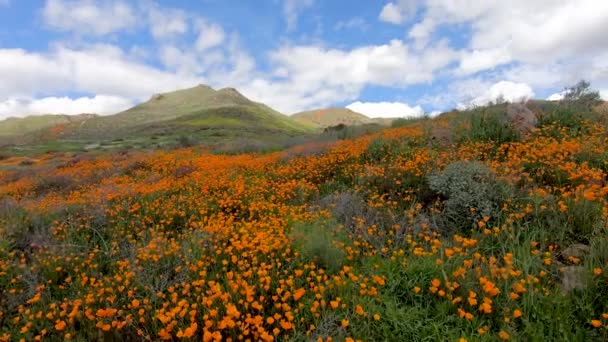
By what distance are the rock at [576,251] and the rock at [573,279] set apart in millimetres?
445

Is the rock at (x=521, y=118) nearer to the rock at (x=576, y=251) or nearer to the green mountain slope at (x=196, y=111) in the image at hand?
the rock at (x=576, y=251)

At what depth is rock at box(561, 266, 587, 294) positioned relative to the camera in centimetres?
269

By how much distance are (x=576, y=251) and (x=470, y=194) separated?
141cm

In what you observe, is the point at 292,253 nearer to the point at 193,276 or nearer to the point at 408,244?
the point at 193,276

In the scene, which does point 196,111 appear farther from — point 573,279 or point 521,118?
point 573,279

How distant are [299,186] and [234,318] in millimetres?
4009

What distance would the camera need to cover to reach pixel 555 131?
7.28m

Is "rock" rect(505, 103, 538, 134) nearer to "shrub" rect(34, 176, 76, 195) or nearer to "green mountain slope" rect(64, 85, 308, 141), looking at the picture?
"shrub" rect(34, 176, 76, 195)

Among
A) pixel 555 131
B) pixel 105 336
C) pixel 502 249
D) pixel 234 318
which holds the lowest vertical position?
pixel 105 336

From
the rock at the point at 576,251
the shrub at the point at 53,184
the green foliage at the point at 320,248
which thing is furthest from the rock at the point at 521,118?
the shrub at the point at 53,184

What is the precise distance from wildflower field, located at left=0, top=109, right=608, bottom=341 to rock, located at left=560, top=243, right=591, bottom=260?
3 cm

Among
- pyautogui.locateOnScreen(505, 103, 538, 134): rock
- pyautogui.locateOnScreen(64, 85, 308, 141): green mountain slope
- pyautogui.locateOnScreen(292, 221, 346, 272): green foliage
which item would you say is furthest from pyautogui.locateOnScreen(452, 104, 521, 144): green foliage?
pyautogui.locateOnScreen(64, 85, 308, 141): green mountain slope

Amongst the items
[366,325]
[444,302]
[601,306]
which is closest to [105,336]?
[366,325]

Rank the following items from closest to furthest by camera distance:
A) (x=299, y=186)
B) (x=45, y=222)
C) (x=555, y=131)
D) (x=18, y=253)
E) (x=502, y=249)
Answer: (x=502, y=249) < (x=18, y=253) < (x=45, y=222) < (x=299, y=186) < (x=555, y=131)
